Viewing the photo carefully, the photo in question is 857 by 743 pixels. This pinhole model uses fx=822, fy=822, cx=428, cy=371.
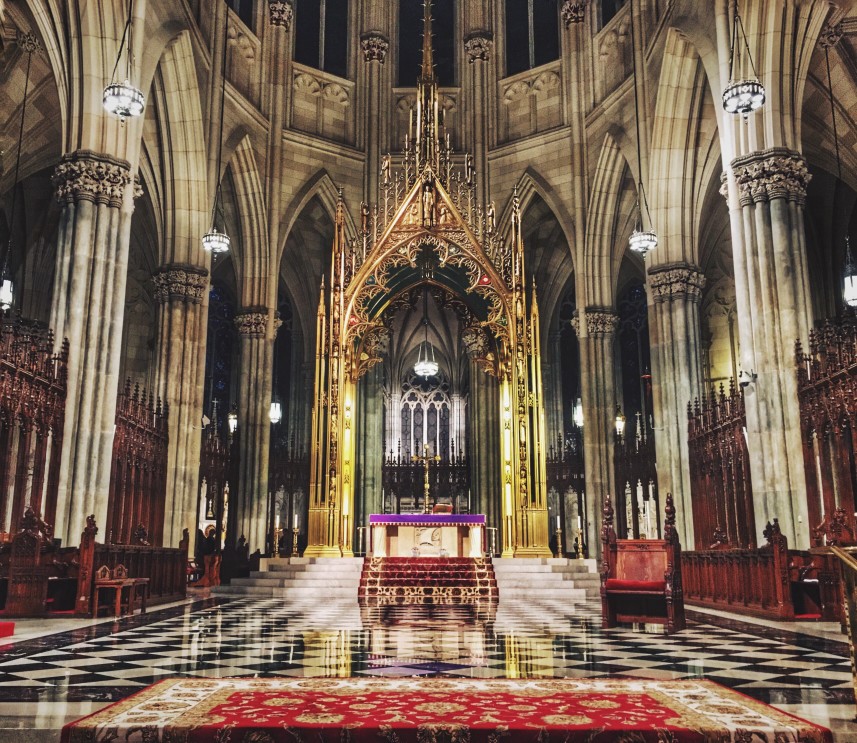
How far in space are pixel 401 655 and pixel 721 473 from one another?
10571mm

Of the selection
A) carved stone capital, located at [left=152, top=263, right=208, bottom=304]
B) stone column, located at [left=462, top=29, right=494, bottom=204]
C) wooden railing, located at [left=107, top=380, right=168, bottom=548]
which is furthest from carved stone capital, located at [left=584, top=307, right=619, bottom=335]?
wooden railing, located at [left=107, top=380, right=168, bottom=548]

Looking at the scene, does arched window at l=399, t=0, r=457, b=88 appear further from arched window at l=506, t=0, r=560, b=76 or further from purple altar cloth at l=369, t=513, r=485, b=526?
purple altar cloth at l=369, t=513, r=485, b=526

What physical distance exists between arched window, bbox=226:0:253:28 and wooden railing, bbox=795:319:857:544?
17.2m

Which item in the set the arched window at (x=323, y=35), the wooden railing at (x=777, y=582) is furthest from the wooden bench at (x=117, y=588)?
the arched window at (x=323, y=35)

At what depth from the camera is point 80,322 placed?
1264 centimetres

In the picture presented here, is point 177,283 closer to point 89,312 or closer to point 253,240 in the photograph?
point 253,240

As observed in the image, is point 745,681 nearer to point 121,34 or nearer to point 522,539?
point 522,539

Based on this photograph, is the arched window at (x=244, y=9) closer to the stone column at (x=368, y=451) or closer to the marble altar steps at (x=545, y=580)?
the stone column at (x=368, y=451)

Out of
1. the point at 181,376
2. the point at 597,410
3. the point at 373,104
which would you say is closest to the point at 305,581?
the point at 181,376

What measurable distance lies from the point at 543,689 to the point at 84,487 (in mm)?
9543

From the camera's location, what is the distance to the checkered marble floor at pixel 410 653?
16.5 feet

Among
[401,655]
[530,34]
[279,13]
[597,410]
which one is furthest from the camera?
[530,34]

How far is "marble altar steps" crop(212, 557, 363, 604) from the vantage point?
14.7 m

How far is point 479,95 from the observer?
24.7 m
